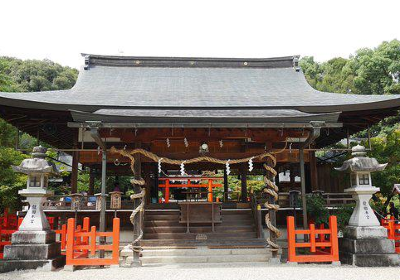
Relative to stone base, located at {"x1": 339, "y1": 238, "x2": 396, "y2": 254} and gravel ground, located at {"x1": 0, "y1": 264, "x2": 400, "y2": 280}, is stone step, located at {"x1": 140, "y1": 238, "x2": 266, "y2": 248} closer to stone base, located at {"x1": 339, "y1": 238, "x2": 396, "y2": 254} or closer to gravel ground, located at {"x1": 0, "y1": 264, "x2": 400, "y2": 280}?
gravel ground, located at {"x1": 0, "y1": 264, "x2": 400, "y2": 280}

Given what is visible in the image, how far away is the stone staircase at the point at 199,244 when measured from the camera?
9273mm

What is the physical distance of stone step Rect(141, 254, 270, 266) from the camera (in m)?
9.16

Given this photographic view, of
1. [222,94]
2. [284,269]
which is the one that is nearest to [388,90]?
[222,94]

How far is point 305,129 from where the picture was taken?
9820 millimetres

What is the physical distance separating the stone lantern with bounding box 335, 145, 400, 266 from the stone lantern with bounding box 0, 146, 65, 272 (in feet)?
23.1

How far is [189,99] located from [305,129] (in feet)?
14.3

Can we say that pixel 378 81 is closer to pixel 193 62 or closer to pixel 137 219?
pixel 193 62

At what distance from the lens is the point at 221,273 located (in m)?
7.54

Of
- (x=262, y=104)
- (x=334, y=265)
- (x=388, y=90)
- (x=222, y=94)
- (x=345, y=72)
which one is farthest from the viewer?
(x=345, y=72)

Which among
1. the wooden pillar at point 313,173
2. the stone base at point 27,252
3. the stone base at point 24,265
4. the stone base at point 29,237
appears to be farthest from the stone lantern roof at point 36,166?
the wooden pillar at point 313,173

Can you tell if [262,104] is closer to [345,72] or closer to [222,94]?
[222,94]

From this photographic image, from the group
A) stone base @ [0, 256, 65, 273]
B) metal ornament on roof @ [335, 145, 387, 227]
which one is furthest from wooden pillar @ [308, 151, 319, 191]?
stone base @ [0, 256, 65, 273]

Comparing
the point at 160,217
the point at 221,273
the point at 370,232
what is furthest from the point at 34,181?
the point at 370,232

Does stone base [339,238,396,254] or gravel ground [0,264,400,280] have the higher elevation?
stone base [339,238,396,254]
